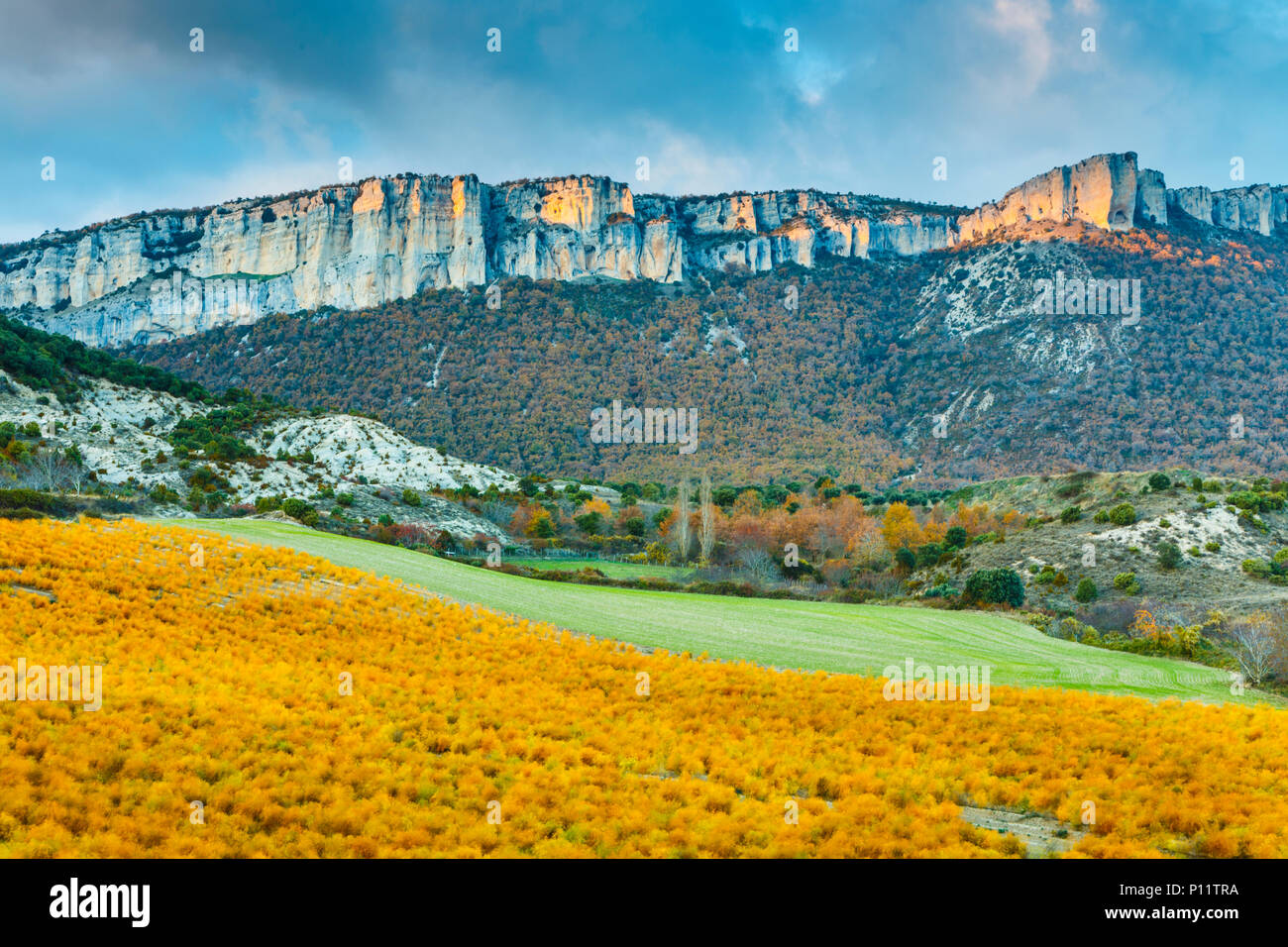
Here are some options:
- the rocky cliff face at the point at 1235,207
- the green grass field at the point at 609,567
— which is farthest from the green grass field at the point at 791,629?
the rocky cliff face at the point at 1235,207

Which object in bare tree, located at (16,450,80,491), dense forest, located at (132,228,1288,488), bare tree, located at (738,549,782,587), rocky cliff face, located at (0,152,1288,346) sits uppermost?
rocky cliff face, located at (0,152,1288,346)

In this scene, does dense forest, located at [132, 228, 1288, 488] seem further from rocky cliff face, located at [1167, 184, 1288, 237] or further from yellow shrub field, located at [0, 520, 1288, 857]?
yellow shrub field, located at [0, 520, 1288, 857]

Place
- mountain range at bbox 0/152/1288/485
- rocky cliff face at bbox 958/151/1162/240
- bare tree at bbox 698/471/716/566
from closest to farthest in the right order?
bare tree at bbox 698/471/716/566 < mountain range at bbox 0/152/1288/485 < rocky cliff face at bbox 958/151/1162/240

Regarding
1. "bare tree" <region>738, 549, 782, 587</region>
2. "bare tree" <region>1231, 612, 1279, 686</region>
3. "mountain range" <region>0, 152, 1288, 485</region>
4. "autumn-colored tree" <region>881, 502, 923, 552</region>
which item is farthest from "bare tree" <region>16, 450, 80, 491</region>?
"mountain range" <region>0, 152, 1288, 485</region>

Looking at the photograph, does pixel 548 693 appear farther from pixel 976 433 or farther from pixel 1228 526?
pixel 976 433

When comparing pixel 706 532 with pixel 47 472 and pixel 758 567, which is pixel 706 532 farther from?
pixel 47 472

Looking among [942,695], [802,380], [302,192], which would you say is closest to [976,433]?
[802,380]

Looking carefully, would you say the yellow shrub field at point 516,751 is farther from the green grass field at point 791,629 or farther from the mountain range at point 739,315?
the mountain range at point 739,315
